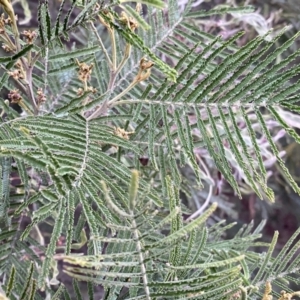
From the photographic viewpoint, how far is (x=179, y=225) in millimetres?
315

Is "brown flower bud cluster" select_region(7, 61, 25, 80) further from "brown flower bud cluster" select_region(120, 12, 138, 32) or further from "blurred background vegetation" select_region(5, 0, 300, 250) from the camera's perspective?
"blurred background vegetation" select_region(5, 0, 300, 250)

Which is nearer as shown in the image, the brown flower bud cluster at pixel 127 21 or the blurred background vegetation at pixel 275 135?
the brown flower bud cluster at pixel 127 21

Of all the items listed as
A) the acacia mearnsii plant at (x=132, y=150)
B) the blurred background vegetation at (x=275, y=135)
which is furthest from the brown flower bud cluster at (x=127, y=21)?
the blurred background vegetation at (x=275, y=135)

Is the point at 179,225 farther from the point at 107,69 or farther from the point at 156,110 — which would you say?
the point at 107,69

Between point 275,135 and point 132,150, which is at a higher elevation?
point 275,135

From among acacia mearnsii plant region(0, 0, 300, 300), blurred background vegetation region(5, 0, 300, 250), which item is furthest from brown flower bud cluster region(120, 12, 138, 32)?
blurred background vegetation region(5, 0, 300, 250)

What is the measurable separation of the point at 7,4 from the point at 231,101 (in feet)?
0.62

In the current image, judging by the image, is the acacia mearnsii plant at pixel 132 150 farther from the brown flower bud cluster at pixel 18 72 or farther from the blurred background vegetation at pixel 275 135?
the blurred background vegetation at pixel 275 135

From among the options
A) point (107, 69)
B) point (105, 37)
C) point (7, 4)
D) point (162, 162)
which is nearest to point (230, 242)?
point (162, 162)

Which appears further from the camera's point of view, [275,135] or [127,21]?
[275,135]

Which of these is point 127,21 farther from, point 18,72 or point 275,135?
point 275,135

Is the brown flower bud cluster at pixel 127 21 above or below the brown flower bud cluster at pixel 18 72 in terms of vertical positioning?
above

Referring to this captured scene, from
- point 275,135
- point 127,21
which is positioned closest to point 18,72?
point 127,21

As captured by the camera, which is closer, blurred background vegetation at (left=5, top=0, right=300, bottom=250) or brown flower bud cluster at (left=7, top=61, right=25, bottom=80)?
brown flower bud cluster at (left=7, top=61, right=25, bottom=80)
